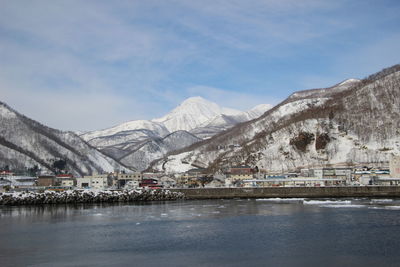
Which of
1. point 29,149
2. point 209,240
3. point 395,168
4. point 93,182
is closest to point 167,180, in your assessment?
point 93,182

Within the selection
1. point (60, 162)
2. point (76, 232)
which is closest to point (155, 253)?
point (76, 232)

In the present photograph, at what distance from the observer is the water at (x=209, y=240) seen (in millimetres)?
23297

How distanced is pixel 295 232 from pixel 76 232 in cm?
1633

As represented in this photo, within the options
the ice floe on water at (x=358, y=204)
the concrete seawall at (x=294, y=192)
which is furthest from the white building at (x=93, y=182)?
the ice floe on water at (x=358, y=204)

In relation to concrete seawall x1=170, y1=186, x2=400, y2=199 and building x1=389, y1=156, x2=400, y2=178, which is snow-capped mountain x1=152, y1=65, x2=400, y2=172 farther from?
concrete seawall x1=170, y1=186, x2=400, y2=199

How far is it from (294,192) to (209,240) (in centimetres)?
4696

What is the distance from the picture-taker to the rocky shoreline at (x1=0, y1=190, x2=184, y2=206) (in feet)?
216

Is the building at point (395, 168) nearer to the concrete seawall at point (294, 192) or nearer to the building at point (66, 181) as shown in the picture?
the concrete seawall at point (294, 192)

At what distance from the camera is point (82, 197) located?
6850 centimetres

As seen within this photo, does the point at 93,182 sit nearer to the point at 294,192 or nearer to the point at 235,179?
the point at 235,179

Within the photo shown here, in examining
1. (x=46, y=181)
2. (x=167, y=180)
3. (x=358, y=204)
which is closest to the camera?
(x=358, y=204)

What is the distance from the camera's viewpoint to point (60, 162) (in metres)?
169

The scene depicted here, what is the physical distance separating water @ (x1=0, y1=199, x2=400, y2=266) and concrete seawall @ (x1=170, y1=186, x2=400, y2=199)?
93.8ft

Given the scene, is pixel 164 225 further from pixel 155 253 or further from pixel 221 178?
pixel 221 178
